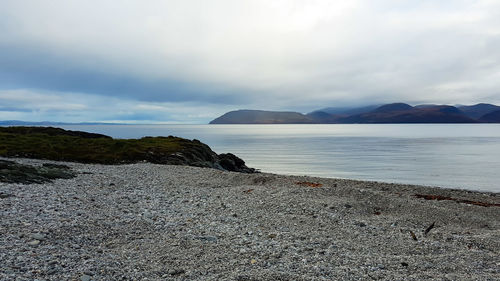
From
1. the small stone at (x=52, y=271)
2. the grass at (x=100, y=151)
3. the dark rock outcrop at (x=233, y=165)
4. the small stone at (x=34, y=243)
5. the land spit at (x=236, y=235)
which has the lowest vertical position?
the dark rock outcrop at (x=233, y=165)

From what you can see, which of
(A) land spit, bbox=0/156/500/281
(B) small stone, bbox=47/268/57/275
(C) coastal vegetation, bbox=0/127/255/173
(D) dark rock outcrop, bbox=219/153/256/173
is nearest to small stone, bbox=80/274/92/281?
(A) land spit, bbox=0/156/500/281

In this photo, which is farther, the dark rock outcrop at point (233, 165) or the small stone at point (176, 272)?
the dark rock outcrop at point (233, 165)

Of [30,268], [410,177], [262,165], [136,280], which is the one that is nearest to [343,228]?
[136,280]

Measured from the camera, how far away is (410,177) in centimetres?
4628

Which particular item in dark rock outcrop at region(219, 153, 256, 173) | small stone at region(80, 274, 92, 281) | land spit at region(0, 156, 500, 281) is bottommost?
dark rock outcrop at region(219, 153, 256, 173)

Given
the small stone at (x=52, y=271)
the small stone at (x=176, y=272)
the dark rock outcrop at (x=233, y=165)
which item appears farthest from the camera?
the dark rock outcrop at (x=233, y=165)

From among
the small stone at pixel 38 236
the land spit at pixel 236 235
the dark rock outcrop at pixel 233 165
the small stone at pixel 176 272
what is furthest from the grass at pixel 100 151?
the small stone at pixel 176 272

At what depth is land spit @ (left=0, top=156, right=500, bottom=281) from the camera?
355 inches

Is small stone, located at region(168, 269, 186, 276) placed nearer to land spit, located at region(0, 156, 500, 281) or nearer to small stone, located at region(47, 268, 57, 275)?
land spit, located at region(0, 156, 500, 281)

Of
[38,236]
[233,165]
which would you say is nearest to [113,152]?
[233,165]

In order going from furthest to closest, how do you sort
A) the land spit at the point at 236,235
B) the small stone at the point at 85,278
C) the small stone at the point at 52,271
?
1. the land spit at the point at 236,235
2. the small stone at the point at 52,271
3. the small stone at the point at 85,278

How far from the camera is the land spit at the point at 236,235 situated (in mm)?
9023

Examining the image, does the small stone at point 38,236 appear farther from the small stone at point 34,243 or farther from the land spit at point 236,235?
the small stone at point 34,243

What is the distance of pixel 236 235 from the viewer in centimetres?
1284
